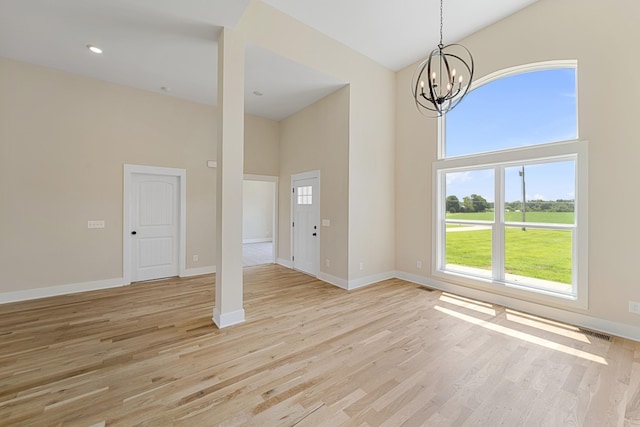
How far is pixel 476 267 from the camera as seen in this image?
4.06 metres

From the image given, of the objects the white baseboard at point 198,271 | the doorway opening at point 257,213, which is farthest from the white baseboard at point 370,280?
the doorway opening at point 257,213

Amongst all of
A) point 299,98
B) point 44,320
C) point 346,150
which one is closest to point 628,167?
point 346,150

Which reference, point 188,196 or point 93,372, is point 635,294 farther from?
point 188,196

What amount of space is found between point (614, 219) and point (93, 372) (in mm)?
5485

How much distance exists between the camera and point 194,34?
301 cm

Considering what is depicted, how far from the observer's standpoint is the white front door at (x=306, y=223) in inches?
201

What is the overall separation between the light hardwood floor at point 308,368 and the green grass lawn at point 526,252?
67 centimetres

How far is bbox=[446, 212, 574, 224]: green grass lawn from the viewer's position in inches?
125

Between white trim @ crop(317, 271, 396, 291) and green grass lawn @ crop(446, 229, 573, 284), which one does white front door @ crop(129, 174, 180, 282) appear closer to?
white trim @ crop(317, 271, 396, 291)

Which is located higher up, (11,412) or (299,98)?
(299,98)

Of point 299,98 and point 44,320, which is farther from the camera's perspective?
point 299,98

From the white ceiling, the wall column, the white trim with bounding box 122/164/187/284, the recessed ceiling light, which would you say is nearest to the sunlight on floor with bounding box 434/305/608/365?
the wall column

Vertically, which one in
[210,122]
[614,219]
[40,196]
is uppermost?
[210,122]

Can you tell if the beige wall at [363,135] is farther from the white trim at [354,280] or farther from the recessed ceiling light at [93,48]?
the recessed ceiling light at [93,48]
